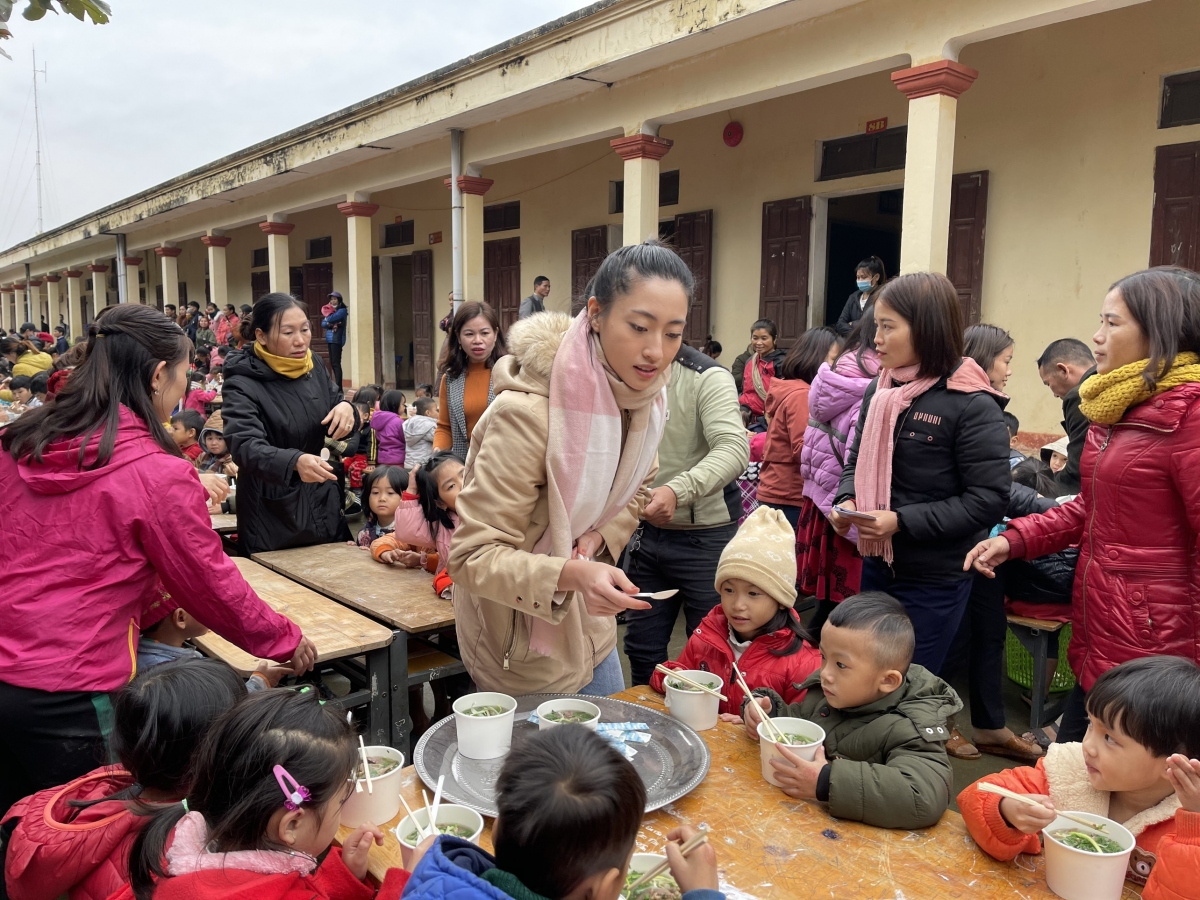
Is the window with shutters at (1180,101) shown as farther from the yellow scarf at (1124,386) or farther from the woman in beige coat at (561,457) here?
the woman in beige coat at (561,457)

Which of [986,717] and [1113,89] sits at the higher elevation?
[1113,89]

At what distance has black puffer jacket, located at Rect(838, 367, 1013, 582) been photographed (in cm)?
254

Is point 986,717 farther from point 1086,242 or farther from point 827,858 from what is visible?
point 1086,242

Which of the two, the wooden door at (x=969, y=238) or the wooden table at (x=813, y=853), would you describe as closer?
the wooden table at (x=813, y=853)

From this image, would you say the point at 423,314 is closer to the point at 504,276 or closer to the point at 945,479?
the point at 504,276

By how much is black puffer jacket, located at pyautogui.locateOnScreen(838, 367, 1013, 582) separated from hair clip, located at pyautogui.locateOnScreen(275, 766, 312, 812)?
74.0 inches

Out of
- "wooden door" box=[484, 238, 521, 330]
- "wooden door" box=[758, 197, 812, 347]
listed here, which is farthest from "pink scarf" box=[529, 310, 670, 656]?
"wooden door" box=[484, 238, 521, 330]

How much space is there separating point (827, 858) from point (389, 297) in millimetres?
15454

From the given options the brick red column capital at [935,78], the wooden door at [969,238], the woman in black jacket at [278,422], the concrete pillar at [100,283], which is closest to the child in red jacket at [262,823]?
the woman in black jacket at [278,422]

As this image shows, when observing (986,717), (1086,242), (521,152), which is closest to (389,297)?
(521,152)

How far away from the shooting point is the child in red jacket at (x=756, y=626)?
2.18 m

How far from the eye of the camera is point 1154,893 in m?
1.28

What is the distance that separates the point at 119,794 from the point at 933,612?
221 centimetres

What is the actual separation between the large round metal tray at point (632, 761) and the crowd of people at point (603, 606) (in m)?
0.13
